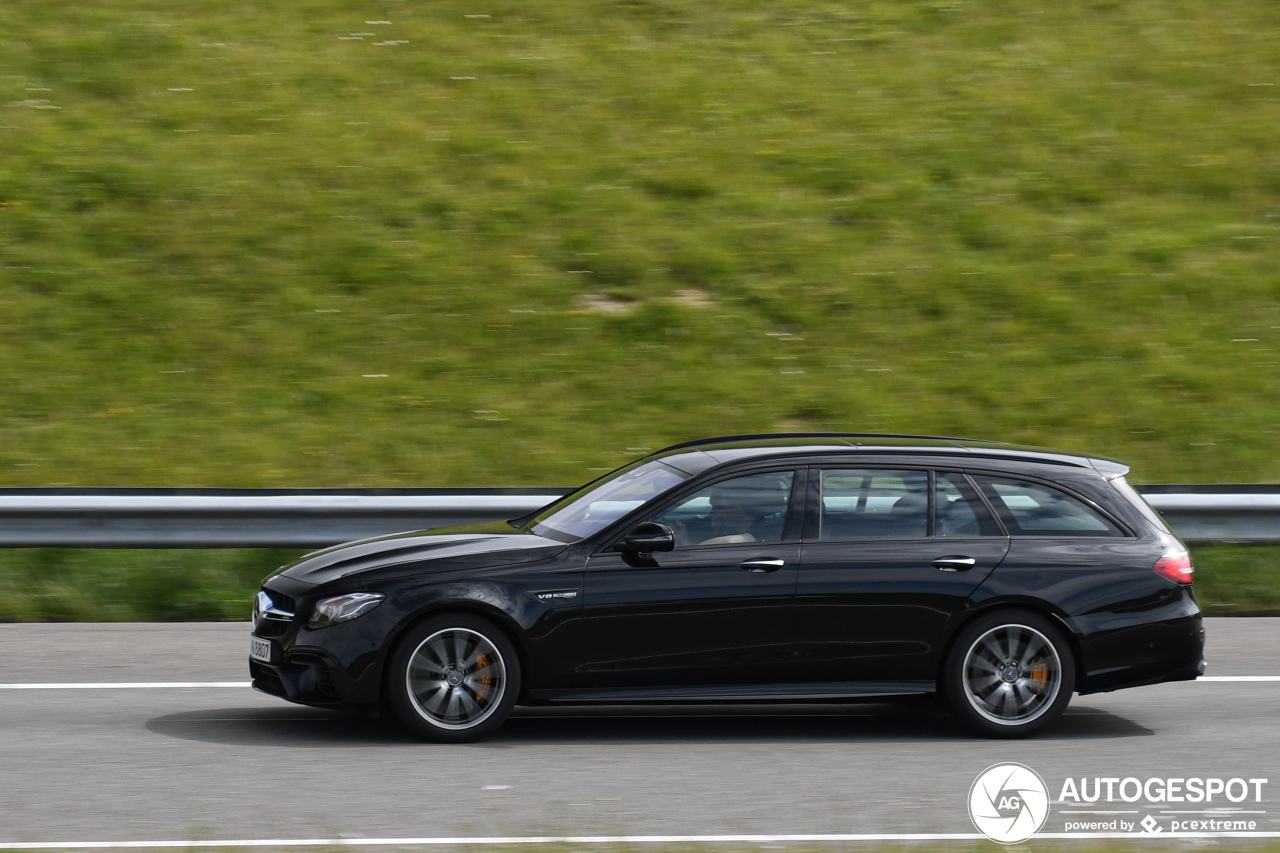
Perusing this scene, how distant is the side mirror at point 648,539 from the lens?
705 cm

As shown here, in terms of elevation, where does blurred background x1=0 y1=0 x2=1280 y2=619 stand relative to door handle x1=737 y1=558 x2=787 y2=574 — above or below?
above

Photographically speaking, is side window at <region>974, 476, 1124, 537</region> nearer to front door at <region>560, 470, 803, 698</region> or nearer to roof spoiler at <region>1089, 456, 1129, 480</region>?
roof spoiler at <region>1089, 456, 1129, 480</region>

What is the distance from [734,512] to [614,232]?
8.07m

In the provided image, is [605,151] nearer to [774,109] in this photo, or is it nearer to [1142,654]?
[774,109]

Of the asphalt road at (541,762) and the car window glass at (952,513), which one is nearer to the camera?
the asphalt road at (541,762)

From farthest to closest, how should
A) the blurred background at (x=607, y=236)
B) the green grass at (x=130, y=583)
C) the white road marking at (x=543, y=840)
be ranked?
the blurred background at (x=607, y=236), the green grass at (x=130, y=583), the white road marking at (x=543, y=840)

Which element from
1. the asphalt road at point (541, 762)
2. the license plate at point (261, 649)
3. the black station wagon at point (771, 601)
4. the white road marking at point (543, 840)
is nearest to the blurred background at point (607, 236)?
the asphalt road at point (541, 762)

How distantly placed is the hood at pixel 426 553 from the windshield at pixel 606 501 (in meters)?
0.17

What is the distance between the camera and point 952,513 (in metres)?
7.37

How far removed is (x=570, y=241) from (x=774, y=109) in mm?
3317

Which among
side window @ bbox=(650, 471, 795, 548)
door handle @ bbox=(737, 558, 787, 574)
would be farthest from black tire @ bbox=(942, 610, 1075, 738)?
side window @ bbox=(650, 471, 795, 548)

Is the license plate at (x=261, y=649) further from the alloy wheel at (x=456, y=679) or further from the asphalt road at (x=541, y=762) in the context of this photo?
the alloy wheel at (x=456, y=679)

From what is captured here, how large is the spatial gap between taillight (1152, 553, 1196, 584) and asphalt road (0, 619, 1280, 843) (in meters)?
0.78

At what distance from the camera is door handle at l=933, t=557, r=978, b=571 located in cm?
721
